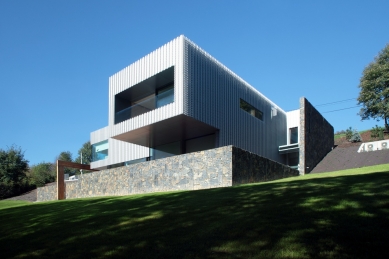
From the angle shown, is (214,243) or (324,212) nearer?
(214,243)

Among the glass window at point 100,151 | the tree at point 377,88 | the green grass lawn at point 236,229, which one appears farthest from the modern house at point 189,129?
the tree at point 377,88

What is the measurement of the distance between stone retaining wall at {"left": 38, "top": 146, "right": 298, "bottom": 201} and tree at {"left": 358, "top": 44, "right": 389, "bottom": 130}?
78.2 ft

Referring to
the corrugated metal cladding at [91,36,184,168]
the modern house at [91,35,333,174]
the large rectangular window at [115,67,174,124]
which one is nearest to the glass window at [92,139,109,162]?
the modern house at [91,35,333,174]

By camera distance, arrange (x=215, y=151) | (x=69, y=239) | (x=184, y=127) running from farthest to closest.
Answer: (x=184, y=127)
(x=215, y=151)
(x=69, y=239)

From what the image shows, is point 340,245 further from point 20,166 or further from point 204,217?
point 20,166

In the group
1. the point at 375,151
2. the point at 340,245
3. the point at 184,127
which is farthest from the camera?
the point at 375,151

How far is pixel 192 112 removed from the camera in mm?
17000

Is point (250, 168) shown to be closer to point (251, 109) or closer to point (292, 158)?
point (251, 109)

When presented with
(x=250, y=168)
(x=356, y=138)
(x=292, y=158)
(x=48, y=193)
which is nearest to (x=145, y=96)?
(x=250, y=168)

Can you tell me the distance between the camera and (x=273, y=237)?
4902 mm

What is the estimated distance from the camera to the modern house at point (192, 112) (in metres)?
17.2

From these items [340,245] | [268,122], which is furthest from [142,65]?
[340,245]

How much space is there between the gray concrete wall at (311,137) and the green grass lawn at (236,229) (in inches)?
563

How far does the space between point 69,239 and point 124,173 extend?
10986 mm
